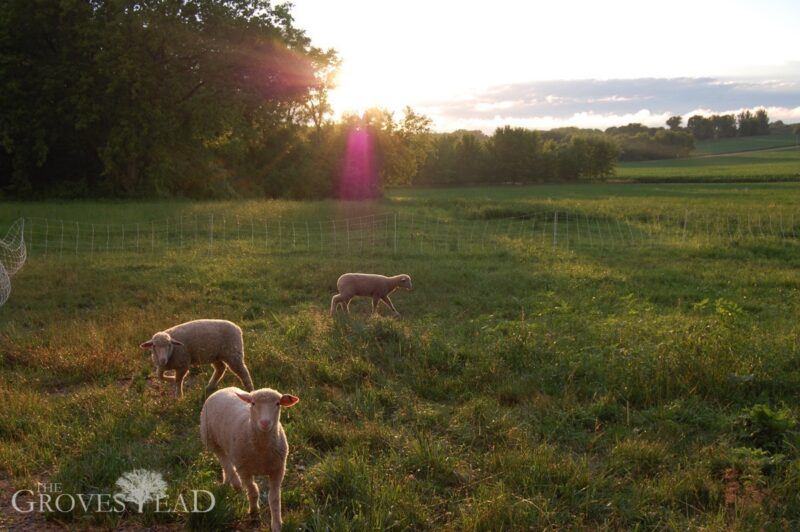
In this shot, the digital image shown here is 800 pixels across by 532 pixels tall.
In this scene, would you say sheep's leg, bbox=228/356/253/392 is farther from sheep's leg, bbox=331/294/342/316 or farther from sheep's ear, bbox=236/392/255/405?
sheep's leg, bbox=331/294/342/316

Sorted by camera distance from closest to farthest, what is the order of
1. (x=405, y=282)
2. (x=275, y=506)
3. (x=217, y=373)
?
(x=275, y=506)
(x=217, y=373)
(x=405, y=282)

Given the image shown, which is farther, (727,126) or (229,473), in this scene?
(727,126)

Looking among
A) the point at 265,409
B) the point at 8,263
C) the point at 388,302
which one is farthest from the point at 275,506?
the point at 8,263

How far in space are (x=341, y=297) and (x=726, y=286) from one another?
924 cm

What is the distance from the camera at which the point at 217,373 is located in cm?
851

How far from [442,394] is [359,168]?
46.8 metres

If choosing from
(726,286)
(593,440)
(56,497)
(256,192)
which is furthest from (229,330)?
(256,192)

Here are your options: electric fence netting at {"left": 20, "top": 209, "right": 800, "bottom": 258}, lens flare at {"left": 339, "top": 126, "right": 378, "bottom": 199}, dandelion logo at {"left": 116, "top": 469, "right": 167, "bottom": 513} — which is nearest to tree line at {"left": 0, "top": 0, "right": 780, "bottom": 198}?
lens flare at {"left": 339, "top": 126, "right": 378, "bottom": 199}

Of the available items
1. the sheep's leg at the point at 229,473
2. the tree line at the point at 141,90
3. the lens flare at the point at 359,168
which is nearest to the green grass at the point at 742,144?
the lens flare at the point at 359,168

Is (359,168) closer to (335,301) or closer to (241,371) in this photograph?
(335,301)

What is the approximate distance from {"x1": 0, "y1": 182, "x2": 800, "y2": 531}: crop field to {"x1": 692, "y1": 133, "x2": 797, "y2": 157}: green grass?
115647mm

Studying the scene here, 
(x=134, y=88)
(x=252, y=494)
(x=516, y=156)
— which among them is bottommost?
(x=252, y=494)

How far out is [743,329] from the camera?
1005 centimetres

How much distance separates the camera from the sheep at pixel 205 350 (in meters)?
8.04
